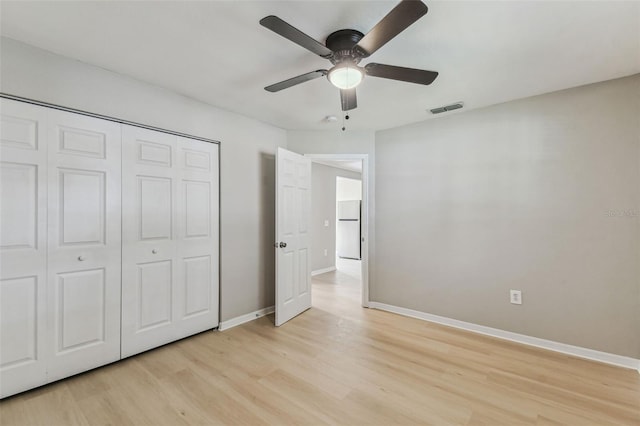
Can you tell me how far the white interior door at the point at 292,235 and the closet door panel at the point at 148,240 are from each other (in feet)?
3.52

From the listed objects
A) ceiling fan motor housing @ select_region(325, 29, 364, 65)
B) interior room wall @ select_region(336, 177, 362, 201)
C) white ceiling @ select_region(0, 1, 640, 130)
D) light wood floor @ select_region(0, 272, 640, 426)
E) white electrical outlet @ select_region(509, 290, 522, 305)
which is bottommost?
light wood floor @ select_region(0, 272, 640, 426)

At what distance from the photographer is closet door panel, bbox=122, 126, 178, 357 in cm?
238

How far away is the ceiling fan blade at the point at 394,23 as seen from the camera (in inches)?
47.9

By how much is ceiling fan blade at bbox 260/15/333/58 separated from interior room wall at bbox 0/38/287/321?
1721 millimetres

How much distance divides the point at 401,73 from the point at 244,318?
295 cm

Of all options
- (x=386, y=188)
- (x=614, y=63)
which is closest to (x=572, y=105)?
(x=614, y=63)

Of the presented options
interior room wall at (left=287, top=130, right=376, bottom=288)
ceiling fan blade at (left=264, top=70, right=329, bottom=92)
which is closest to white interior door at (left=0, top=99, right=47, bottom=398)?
ceiling fan blade at (left=264, top=70, right=329, bottom=92)

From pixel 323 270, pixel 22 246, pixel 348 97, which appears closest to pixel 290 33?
pixel 348 97

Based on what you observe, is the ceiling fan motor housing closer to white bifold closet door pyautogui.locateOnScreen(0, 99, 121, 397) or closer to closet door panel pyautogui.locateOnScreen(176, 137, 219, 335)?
closet door panel pyautogui.locateOnScreen(176, 137, 219, 335)

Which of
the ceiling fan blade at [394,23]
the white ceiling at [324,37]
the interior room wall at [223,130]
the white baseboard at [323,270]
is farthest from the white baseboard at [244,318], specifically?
the ceiling fan blade at [394,23]

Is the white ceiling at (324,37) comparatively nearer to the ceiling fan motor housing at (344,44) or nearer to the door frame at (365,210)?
the ceiling fan motor housing at (344,44)

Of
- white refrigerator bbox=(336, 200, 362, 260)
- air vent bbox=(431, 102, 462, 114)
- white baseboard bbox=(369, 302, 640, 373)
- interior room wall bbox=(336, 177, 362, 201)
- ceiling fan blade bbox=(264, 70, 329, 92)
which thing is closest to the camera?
ceiling fan blade bbox=(264, 70, 329, 92)

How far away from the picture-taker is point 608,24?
1.67 meters

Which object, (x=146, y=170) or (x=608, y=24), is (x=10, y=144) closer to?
(x=146, y=170)
